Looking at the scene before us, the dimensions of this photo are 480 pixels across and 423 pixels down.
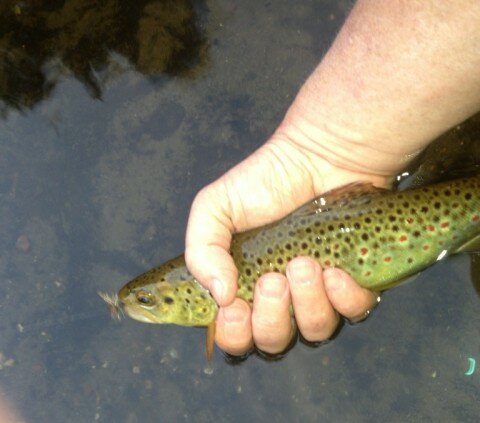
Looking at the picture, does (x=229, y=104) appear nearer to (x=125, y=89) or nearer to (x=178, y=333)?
(x=125, y=89)

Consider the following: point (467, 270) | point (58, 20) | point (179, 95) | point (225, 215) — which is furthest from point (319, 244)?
point (58, 20)

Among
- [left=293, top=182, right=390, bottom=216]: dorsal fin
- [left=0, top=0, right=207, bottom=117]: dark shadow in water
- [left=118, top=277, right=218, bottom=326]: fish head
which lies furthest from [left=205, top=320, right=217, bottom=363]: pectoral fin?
[left=0, top=0, right=207, bottom=117]: dark shadow in water

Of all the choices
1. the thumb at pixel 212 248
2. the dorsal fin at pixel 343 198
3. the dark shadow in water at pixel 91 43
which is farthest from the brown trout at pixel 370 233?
the dark shadow in water at pixel 91 43

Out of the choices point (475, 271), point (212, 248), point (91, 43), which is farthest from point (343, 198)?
point (91, 43)

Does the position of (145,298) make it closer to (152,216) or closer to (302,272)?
(152,216)

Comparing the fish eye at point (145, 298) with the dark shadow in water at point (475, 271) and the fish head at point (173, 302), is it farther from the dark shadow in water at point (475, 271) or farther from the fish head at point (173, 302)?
the dark shadow in water at point (475, 271)

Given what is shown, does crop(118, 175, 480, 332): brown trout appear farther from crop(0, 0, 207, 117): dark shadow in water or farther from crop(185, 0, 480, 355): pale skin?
crop(0, 0, 207, 117): dark shadow in water
